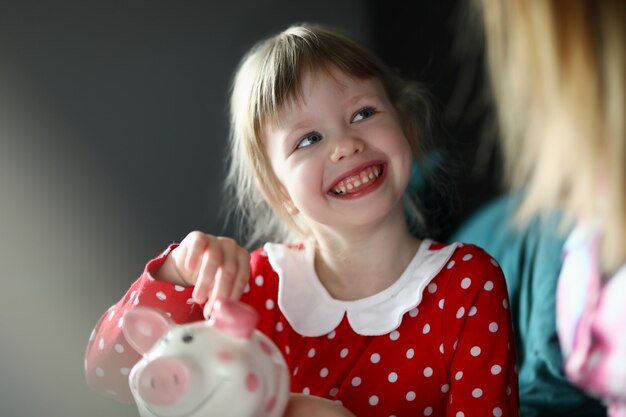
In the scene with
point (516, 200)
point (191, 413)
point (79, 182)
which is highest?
point (79, 182)

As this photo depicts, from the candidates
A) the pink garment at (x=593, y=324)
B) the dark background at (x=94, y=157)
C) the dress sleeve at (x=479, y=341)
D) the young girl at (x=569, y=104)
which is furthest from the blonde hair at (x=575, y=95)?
the dark background at (x=94, y=157)

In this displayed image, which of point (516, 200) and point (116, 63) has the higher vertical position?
point (116, 63)

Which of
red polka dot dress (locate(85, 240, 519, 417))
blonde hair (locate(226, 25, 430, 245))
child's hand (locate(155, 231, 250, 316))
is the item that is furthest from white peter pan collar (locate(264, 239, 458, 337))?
child's hand (locate(155, 231, 250, 316))

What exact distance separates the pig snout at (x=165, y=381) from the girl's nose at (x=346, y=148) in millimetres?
387

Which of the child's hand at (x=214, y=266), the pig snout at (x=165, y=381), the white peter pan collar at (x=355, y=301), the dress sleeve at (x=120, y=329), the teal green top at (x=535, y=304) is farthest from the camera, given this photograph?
the teal green top at (x=535, y=304)

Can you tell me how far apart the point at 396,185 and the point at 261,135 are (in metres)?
0.19

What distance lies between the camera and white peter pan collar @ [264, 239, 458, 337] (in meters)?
1.02

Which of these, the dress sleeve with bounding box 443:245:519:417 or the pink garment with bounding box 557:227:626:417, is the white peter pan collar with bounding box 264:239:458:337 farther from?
the pink garment with bounding box 557:227:626:417

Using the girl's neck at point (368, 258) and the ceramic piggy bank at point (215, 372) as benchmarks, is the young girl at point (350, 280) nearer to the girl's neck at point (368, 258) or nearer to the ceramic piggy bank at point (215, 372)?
the girl's neck at point (368, 258)

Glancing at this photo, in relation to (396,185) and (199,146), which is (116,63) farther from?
(396,185)

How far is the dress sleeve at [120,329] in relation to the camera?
0.92 meters

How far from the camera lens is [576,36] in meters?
0.70

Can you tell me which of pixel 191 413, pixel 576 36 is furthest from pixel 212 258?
pixel 576 36

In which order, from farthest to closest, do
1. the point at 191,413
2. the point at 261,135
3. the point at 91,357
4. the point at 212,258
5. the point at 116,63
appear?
the point at 116,63 → the point at 261,135 → the point at 91,357 → the point at 212,258 → the point at 191,413
